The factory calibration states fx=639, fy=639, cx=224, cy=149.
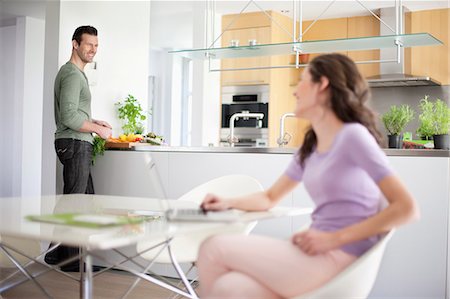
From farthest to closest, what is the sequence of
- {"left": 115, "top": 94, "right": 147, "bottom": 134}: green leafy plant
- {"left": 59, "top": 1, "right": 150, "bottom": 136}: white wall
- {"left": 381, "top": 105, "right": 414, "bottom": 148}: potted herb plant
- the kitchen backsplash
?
the kitchen backsplash, {"left": 115, "top": 94, "right": 147, "bottom": 134}: green leafy plant, {"left": 59, "top": 1, "right": 150, "bottom": 136}: white wall, {"left": 381, "top": 105, "right": 414, "bottom": 148}: potted herb plant

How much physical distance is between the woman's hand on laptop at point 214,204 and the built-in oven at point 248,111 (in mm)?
5185

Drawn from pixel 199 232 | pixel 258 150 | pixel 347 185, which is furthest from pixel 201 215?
pixel 258 150

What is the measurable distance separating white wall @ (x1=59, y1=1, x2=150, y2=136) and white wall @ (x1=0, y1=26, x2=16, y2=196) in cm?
296

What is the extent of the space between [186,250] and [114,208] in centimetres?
A: 51

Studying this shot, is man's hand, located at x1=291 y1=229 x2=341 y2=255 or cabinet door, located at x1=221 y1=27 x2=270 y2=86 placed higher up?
cabinet door, located at x1=221 y1=27 x2=270 y2=86

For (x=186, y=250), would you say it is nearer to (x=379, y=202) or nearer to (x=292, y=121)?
(x=379, y=202)

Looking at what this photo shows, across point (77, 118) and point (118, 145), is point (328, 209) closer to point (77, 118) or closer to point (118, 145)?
point (77, 118)

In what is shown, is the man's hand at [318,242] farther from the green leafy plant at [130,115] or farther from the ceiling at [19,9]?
the ceiling at [19,9]

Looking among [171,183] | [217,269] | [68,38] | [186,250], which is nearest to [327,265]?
[217,269]

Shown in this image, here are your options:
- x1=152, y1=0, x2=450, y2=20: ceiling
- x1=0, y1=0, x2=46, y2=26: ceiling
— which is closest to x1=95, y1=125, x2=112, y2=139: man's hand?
x1=152, y1=0, x2=450, y2=20: ceiling

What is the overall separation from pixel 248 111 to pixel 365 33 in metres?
1.61

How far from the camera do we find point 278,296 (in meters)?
1.80

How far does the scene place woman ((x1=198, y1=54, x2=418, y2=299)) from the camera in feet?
5.71

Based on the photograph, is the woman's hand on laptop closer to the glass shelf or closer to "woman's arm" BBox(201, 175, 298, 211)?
"woman's arm" BBox(201, 175, 298, 211)
